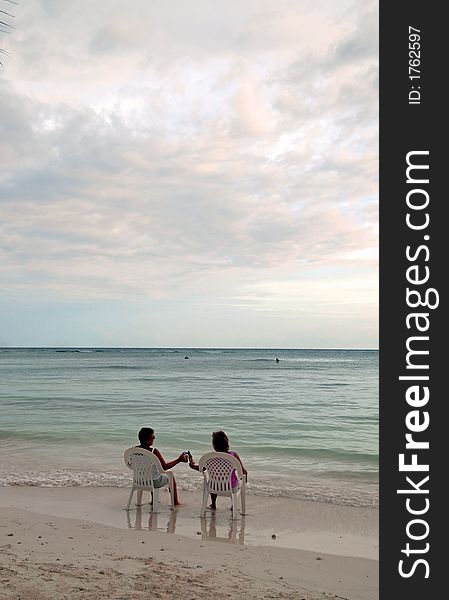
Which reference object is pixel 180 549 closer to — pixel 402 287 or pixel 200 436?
pixel 402 287

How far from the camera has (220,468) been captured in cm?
775

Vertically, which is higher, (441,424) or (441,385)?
(441,385)

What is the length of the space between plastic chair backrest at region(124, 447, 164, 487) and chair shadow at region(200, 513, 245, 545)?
2.85ft

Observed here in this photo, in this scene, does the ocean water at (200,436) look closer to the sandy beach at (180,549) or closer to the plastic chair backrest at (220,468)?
the sandy beach at (180,549)

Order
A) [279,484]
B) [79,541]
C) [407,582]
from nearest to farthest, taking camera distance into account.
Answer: [407,582], [79,541], [279,484]

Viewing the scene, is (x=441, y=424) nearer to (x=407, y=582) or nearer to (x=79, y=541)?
(x=407, y=582)

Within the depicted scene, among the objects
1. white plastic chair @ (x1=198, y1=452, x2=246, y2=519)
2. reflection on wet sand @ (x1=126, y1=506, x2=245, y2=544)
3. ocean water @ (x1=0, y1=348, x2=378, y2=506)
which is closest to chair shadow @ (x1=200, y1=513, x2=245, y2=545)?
reflection on wet sand @ (x1=126, y1=506, x2=245, y2=544)

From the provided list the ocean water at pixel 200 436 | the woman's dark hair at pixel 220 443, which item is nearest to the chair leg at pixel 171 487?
the woman's dark hair at pixel 220 443

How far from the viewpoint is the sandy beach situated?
4.99m

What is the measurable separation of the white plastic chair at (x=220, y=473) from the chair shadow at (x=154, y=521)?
0.44 metres

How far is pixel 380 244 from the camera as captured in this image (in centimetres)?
424

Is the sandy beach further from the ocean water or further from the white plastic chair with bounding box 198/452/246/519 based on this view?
the ocean water

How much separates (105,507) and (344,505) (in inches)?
133

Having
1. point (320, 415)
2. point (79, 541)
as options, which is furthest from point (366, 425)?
point (79, 541)
